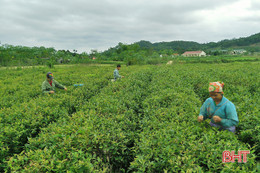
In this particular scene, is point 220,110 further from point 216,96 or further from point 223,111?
point 216,96

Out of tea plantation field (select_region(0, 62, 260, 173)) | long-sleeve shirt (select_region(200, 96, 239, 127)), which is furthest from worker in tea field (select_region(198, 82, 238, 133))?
tea plantation field (select_region(0, 62, 260, 173))

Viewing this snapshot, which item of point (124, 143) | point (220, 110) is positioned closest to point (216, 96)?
point (220, 110)

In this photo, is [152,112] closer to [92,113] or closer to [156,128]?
[156,128]

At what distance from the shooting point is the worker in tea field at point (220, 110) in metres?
2.98

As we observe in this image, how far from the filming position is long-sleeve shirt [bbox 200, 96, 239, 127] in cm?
297

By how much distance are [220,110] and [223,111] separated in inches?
2.3

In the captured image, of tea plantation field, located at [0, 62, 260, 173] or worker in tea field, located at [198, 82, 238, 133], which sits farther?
worker in tea field, located at [198, 82, 238, 133]

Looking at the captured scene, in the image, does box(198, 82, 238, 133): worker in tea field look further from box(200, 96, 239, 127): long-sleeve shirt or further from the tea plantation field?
the tea plantation field

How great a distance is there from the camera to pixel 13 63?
35906 millimetres

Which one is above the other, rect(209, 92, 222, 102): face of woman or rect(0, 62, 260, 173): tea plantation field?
rect(209, 92, 222, 102): face of woman

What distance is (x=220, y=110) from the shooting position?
3.13 meters

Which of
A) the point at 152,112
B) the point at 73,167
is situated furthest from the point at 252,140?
the point at 73,167

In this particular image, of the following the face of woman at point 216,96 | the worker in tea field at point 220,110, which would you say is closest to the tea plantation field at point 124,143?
the worker in tea field at point 220,110

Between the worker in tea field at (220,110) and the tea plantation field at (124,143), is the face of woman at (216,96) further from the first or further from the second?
the tea plantation field at (124,143)
